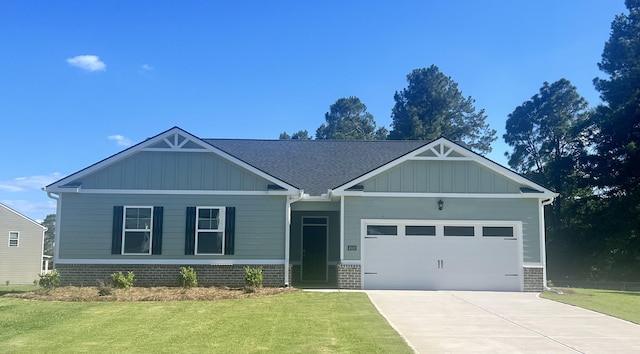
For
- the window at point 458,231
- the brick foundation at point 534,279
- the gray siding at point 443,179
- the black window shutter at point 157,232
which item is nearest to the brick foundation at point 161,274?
the black window shutter at point 157,232

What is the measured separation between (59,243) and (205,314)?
24.2 feet

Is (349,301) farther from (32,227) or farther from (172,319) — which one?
(32,227)

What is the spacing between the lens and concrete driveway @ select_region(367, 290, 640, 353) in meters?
8.66

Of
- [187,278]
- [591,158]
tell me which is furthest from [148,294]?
[591,158]

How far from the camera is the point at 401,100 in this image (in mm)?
52156

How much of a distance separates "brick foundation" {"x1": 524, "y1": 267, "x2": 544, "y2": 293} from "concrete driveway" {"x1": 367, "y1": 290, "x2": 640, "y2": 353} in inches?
68.8

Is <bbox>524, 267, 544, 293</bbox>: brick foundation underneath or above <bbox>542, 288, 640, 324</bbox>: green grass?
above

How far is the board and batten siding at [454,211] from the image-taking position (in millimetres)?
17219

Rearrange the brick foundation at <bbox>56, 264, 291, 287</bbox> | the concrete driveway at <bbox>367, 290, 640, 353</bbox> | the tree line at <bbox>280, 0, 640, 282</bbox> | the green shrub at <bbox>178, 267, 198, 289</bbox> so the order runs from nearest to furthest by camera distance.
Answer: the concrete driveway at <bbox>367, 290, 640, 353</bbox> < the green shrub at <bbox>178, 267, 198, 289</bbox> < the brick foundation at <bbox>56, 264, 291, 287</bbox> < the tree line at <bbox>280, 0, 640, 282</bbox>

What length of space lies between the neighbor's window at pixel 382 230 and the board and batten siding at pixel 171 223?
2801 mm

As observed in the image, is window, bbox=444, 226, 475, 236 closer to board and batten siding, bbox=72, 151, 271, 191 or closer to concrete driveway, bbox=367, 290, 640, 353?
concrete driveway, bbox=367, 290, 640, 353

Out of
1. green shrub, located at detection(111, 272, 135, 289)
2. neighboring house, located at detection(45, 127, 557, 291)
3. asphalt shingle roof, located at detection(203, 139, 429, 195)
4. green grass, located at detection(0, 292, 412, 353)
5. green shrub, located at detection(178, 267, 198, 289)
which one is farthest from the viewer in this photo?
asphalt shingle roof, located at detection(203, 139, 429, 195)

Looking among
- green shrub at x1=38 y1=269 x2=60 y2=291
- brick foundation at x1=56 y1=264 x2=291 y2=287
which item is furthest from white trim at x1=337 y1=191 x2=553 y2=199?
green shrub at x1=38 y1=269 x2=60 y2=291

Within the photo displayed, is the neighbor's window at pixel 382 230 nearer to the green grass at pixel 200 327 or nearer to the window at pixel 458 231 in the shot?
the window at pixel 458 231
